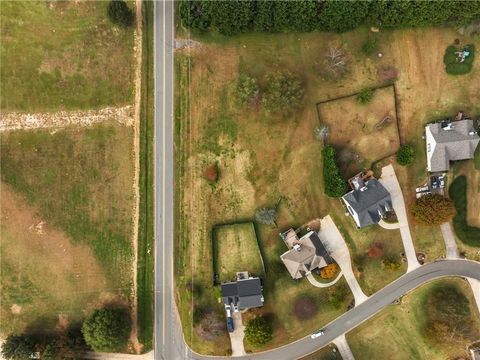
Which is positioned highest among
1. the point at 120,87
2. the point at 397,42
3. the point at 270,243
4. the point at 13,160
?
the point at 397,42

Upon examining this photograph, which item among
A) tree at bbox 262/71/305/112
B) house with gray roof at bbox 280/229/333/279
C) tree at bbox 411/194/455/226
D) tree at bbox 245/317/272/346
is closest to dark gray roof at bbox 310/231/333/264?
house with gray roof at bbox 280/229/333/279

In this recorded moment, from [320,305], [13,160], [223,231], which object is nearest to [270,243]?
[223,231]

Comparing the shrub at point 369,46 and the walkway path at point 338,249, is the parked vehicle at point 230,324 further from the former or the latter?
the shrub at point 369,46

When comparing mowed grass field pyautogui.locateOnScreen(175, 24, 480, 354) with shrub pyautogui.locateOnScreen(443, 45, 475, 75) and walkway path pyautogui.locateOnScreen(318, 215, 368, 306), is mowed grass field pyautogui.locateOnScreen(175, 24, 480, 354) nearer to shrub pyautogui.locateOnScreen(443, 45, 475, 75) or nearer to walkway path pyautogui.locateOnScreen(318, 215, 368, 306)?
shrub pyautogui.locateOnScreen(443, 45, 475, 75)

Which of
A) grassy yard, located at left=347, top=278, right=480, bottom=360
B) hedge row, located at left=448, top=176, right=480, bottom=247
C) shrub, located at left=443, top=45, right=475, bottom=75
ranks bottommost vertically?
grassy yard, located at left=347, top=278, right=480, bottom=360

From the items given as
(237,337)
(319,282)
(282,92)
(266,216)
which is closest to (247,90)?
(282,92)

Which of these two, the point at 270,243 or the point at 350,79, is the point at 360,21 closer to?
the point at 350,79

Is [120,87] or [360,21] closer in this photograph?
[360,21]
